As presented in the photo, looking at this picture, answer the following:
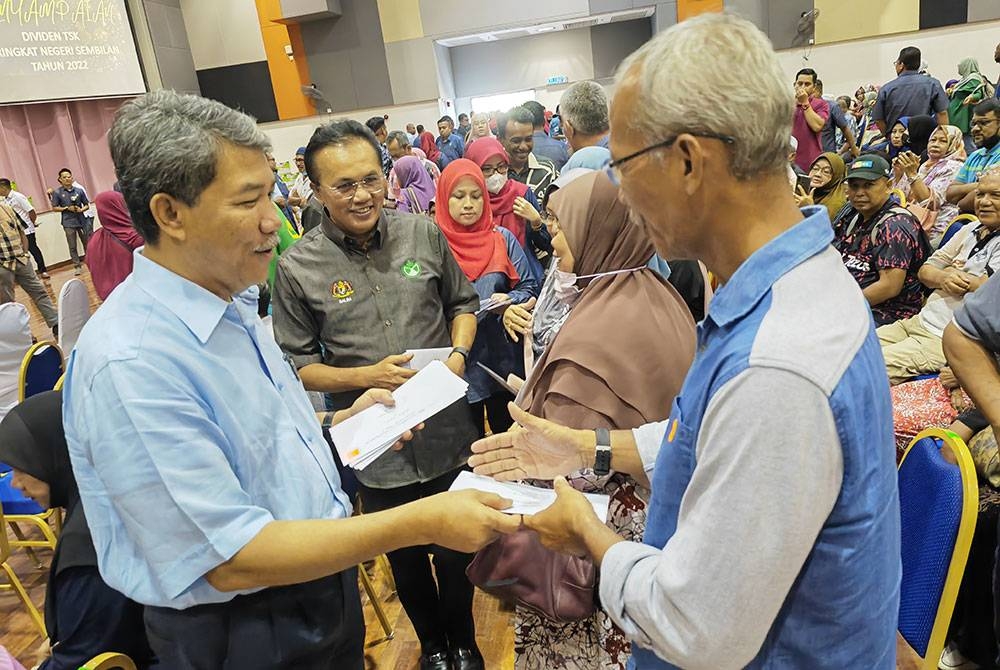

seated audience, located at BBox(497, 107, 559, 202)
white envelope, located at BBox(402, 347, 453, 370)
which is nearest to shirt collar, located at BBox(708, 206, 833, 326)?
white envelope, located at BBox(402, 347, 453, 370)

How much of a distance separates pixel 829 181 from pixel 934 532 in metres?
3.26

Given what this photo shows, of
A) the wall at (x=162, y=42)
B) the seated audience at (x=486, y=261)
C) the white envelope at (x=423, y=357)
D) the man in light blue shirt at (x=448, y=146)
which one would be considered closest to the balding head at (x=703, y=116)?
the white envelope at (x=423, y=357)

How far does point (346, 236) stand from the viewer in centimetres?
196

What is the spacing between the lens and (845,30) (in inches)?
478

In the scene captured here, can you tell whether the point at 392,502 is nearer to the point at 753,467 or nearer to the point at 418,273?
the point at 418,273

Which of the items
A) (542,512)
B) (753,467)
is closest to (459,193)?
(542,512)

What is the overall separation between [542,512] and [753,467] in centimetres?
50

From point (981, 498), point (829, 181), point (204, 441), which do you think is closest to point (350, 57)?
point (829, 181)

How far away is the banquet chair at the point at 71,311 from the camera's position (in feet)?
11.4

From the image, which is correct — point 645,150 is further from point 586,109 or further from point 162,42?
point 162,42

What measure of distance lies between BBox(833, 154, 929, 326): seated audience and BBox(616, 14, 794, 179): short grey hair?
108 inches

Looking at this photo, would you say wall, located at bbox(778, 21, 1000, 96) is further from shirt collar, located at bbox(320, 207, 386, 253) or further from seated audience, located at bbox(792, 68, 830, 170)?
shirt collar, located at bbox(320, 207, 386, 253)

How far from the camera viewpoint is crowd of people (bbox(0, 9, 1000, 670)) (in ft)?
2.44

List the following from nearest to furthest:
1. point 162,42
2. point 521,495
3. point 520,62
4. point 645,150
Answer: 1. point 645,150
2. point 521,495
3. point 162,42
4. point 520,62
